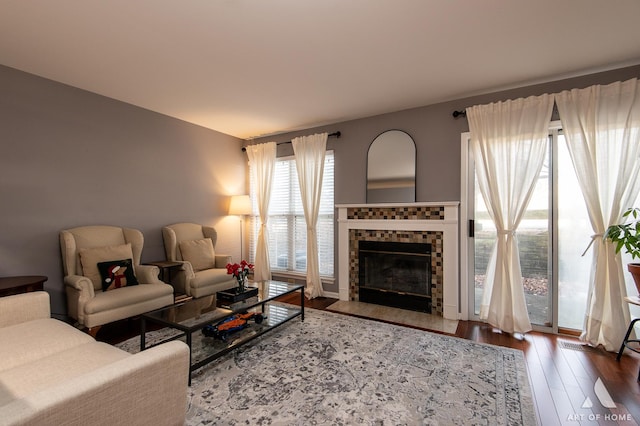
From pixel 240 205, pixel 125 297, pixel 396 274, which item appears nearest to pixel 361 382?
pixel 396 274

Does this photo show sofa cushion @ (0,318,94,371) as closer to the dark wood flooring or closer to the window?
the dark wood flooring

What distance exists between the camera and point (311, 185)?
14.4 feet

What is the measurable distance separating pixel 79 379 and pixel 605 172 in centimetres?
404

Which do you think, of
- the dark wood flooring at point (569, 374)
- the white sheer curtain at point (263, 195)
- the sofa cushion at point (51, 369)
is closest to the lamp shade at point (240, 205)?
the white sheer curtain at point (263, 195)

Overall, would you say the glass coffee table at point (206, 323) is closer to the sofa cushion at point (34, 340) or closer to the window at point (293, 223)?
the sofa cushion at point (34, 340)

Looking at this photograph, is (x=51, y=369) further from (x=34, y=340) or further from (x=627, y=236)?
(x=627, y=236)

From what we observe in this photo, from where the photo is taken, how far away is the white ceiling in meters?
1.97

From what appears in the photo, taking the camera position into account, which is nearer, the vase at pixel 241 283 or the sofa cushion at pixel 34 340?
the sofa cushion at pixel 34 340

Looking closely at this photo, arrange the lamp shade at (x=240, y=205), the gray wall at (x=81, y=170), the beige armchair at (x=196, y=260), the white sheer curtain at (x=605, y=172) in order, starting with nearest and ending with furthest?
the white sheer curtain at (x=605, y=172)
the gray wall at (x=81, y=170)
the beige armchair at (x=196, y=260)
the lamp shade at (x=240, y=205)

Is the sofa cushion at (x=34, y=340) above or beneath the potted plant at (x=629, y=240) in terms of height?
beneath

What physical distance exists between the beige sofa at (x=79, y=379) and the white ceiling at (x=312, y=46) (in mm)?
2098

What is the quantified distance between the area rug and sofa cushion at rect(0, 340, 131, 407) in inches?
24.7

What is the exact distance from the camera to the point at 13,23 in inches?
83.5

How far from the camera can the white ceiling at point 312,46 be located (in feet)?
6.48
